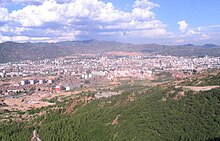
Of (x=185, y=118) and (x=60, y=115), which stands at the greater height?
(x=185, y=118)

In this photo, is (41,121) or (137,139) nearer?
(137,139)

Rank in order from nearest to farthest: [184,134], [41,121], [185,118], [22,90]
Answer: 1. [184,134]
2. [185,118]
3. [41,121]
4. [22,90]

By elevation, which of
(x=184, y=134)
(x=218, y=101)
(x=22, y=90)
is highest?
(x=218, y=101)

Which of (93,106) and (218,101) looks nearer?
(218,101)

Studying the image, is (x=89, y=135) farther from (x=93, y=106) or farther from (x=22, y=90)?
(x=22, y=90)

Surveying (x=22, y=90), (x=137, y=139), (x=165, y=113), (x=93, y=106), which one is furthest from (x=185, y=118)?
(x=22, y=90)

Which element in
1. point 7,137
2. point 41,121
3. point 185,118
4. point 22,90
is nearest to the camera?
point 185,118

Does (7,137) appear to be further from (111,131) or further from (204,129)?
(204,129)

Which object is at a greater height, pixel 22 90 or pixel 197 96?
pixel 197 96

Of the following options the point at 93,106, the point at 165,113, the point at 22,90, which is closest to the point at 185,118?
the point at 165,113
